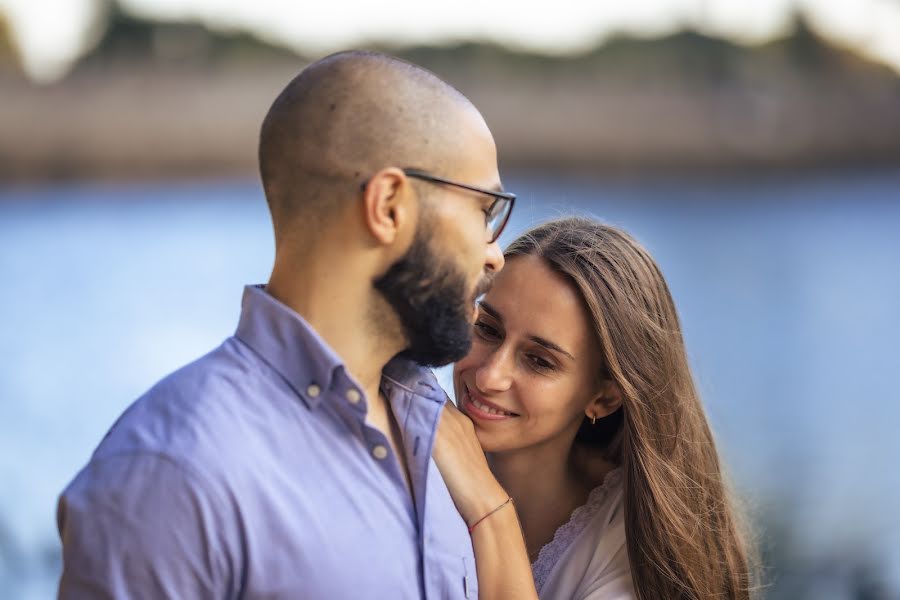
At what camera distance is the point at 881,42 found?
20969mm

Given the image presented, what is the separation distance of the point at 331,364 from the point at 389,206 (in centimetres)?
25

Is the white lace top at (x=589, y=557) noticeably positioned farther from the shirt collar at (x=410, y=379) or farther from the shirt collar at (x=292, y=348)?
the shirt collar at (x=292, y=348)

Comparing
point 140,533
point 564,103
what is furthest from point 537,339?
point 564,103

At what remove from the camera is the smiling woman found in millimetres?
2291

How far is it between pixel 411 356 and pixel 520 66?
22.7m

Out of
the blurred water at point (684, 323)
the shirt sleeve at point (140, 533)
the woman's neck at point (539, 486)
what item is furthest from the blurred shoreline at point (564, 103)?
the shirt sleeve at point (140, 533)

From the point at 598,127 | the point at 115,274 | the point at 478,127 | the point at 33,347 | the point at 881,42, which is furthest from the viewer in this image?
the point at 598,127

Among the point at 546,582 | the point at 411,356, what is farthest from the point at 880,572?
the point at 411,356

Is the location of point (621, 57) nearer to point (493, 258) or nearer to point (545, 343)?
point (545, 343)

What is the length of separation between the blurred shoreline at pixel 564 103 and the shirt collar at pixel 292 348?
1723cm

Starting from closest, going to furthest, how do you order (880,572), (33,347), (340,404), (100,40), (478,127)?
(340,404)
(478,127)
(880,572)
(33,347)
(100,40)

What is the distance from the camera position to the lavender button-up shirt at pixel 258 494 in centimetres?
136

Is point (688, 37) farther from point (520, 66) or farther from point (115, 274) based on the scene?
point (115, 274)

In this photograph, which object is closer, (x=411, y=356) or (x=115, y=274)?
(x=411, y=356)
